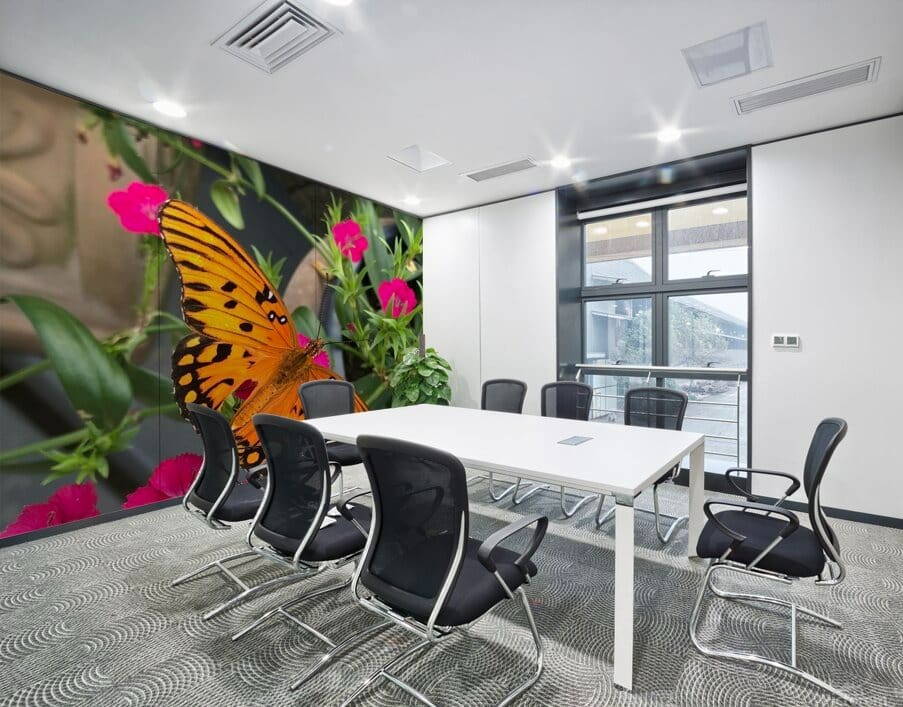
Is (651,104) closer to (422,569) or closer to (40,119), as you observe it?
(422,569)

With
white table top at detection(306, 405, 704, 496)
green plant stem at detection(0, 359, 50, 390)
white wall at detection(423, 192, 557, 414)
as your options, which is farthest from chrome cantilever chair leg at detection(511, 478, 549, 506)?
green plant stem at detection(0, 359, 50, 390)

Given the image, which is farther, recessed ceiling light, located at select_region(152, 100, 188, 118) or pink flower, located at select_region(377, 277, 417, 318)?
pink flower, located at select_region(377, 277, 417, 318)

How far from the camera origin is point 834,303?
3699 mm

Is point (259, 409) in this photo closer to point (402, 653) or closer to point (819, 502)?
point (402, 653)

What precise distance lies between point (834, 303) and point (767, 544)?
264cm

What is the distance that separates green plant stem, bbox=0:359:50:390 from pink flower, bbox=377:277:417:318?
319 cm

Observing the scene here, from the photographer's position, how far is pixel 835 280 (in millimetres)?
3697

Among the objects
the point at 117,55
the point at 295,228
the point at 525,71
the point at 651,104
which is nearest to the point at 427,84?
the point at 525,71

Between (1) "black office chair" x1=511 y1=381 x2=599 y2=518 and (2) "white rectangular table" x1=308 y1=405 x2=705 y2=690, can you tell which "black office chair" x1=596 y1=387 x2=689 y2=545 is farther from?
(2) "white rectangular table" x1=308 y1=405 x2=705 y2=690

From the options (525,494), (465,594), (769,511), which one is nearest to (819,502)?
(769,511)

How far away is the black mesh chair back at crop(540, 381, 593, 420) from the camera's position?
13.2 feet

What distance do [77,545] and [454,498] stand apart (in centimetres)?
310

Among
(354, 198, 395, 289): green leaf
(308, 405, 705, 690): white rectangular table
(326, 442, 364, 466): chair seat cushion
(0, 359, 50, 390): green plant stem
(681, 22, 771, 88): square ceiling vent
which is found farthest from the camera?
(354, 198, 395, 289): green leaf

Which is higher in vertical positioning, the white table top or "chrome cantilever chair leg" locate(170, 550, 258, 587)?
the white table top
